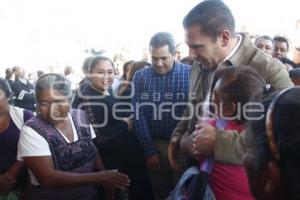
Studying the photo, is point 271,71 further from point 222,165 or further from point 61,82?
point 61,82

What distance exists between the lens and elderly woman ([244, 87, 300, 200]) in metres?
0.76

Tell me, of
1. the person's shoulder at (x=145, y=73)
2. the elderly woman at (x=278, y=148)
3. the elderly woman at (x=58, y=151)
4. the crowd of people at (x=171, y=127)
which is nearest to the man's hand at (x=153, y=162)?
the crowd of people at (x=171, y=127)

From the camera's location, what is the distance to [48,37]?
15664 millimetres

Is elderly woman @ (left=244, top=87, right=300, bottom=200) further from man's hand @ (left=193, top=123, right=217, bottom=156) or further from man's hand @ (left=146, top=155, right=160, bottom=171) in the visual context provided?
man's hand @ (left=146, top=155, right=160, bottom=171)

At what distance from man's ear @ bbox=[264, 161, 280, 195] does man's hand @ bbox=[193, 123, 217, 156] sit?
736 millimetres

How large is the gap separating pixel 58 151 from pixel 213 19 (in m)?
1.17

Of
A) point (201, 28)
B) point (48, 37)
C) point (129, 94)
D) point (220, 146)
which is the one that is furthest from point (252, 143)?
point (48, 37)

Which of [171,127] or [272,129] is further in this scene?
[171,127]

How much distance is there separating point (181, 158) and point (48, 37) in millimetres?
14277

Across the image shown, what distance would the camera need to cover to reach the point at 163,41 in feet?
10.4

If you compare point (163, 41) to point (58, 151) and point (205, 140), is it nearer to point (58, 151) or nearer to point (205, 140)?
point (58, 151)

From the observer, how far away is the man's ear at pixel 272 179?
0.80 m

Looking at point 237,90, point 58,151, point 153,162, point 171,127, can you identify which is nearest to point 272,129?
point 237,90

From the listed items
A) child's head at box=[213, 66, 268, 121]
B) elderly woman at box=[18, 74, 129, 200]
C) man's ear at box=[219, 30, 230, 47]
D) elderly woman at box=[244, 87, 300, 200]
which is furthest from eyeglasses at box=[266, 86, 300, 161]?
elderly woman at box=[18, 74, 129, 200]
